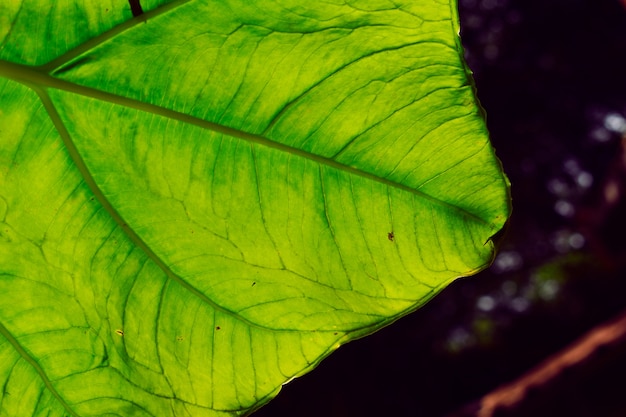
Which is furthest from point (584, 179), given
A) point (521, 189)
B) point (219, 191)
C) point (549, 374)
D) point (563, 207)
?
point (219, 191)

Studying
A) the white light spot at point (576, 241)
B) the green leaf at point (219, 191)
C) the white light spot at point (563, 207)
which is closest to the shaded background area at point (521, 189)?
the white light spot at point (563, 207)

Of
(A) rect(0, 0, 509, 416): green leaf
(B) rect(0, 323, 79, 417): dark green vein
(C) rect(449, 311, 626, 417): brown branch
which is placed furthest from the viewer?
(C) rect(449, 311, 626, 417): brown branch

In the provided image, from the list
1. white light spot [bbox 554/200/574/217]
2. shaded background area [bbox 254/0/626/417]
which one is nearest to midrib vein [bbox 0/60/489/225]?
shaded background area [bbox 254/0/626/417]

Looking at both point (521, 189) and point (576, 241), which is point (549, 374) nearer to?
point (521, 189)

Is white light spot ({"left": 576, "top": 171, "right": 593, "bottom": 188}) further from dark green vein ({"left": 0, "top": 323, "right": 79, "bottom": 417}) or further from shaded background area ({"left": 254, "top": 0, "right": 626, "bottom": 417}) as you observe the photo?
dark green vein ({"left": 0, "top": 323, "right": 79, "bottom": 417})

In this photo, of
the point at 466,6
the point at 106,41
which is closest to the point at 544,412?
the point at 466,6

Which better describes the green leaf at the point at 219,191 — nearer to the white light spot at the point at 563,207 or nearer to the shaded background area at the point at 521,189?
the shaded background area at the point at 521,189
